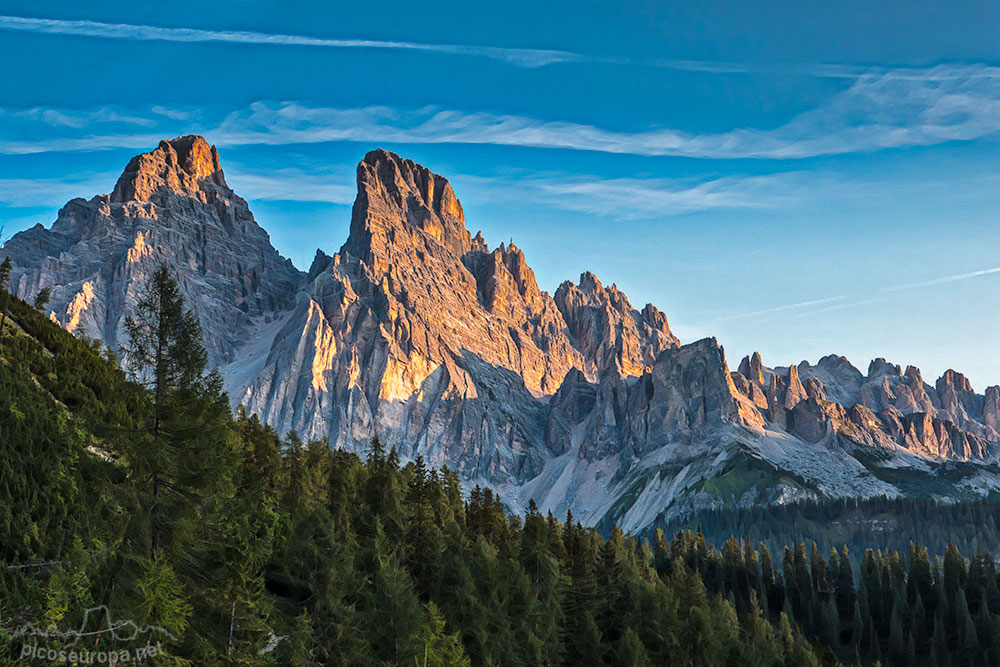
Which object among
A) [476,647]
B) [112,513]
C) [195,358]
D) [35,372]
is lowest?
[476,647]

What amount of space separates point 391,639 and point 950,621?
114m

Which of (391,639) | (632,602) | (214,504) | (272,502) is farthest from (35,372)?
(632,602)

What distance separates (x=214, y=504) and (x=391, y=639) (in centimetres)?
1792

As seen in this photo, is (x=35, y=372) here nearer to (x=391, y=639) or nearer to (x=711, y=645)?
(x=391, y=639)

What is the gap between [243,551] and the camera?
3319 centimetres

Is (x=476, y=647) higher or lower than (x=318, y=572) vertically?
lower

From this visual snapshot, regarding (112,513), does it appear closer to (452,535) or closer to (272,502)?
(272,502)

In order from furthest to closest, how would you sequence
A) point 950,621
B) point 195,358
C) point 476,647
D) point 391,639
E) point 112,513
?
point 950,621
point 476,647
point 391,639
point 195,358
point 112,513

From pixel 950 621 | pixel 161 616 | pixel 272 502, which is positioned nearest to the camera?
pixel 161 616

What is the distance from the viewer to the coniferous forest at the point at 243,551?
1157 inches

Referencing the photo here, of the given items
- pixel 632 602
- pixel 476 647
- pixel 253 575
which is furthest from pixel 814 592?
pixel 253 575

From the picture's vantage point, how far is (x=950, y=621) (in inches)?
5197

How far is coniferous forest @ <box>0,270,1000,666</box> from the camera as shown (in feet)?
96.4

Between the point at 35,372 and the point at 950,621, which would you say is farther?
the point at 950,621
